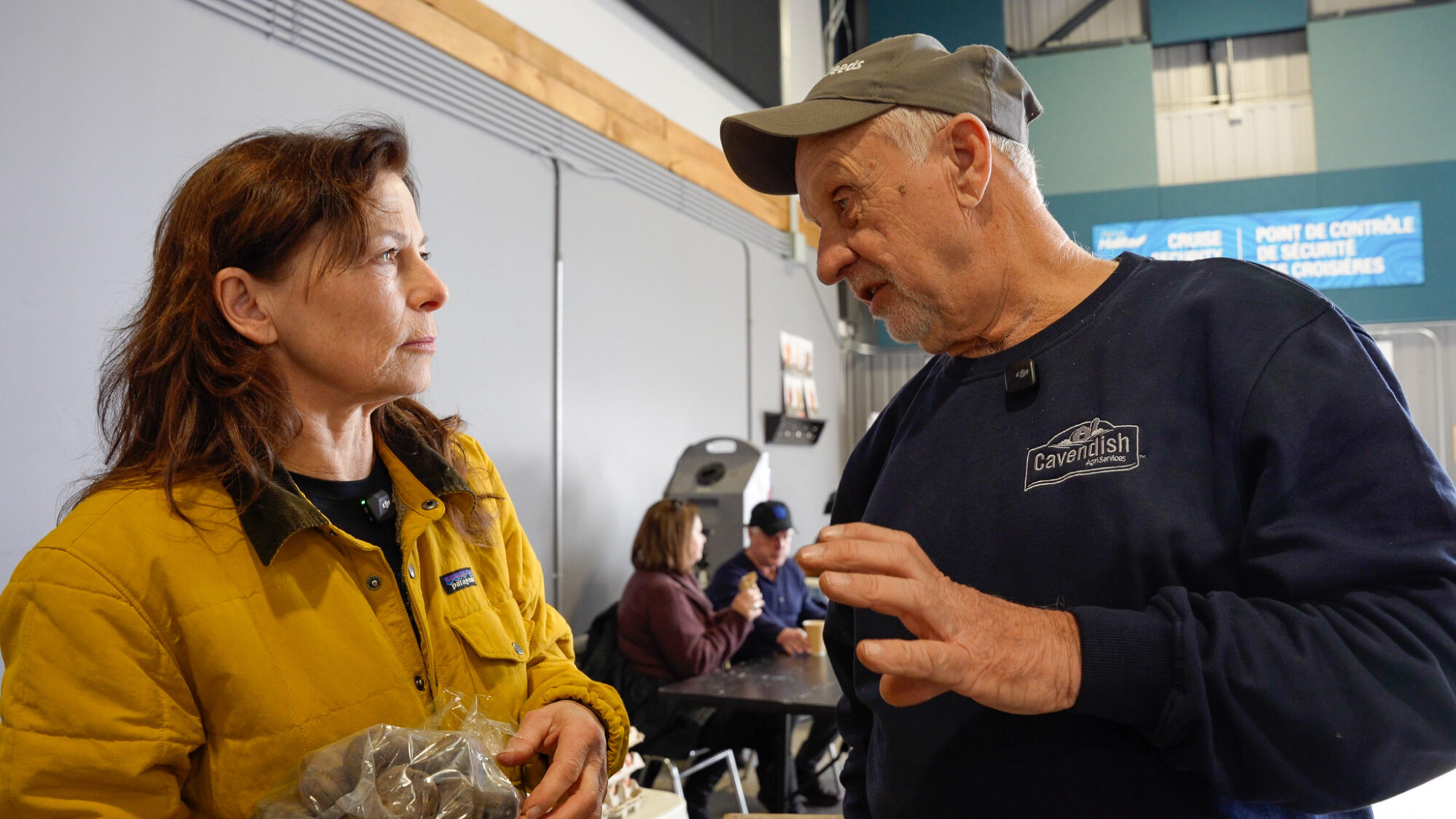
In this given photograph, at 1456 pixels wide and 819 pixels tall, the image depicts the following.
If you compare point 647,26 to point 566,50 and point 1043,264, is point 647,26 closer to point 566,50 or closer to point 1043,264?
point 566,50

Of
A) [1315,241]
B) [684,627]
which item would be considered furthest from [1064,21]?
[684,627]

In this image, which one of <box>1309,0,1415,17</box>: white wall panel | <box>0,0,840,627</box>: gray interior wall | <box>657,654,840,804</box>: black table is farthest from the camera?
<box>1309,0,1415,17</box>: white wall panel

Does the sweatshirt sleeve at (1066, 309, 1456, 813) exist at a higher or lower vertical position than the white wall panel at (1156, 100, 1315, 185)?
lower

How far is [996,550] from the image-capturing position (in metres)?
1.16

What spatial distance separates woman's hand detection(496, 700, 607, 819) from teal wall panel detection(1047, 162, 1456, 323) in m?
8.80

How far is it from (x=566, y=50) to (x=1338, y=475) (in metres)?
5.00

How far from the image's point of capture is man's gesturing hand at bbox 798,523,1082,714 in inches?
33.6

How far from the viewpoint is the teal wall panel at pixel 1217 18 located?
9.09m

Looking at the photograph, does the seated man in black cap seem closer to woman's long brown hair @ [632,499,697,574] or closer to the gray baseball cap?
woman's long brown hair @ [632,499,697,574]

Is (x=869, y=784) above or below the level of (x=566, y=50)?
below

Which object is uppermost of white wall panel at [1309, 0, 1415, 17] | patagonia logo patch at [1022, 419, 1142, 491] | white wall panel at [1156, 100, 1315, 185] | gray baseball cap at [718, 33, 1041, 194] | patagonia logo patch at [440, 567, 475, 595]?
white wall panel at [1309, 0, 1415, 17]

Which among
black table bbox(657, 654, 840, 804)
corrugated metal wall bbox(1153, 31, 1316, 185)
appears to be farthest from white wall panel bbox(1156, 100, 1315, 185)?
black table bbox(657, 654, 840, 804)

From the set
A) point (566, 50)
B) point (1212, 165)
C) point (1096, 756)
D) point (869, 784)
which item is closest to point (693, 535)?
point (566, 50)

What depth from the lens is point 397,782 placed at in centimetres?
108
